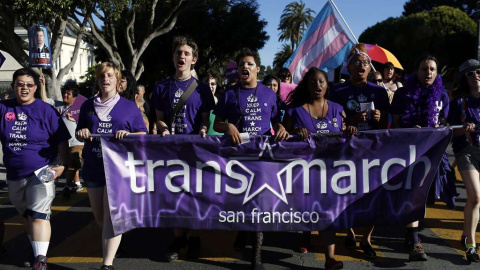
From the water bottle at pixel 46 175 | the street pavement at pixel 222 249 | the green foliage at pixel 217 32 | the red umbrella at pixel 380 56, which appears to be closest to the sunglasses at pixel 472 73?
the street pavement at pixel 222 249

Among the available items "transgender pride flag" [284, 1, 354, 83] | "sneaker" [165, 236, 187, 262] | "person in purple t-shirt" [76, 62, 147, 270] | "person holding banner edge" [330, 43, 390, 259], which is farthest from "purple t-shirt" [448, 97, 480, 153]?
"transgender pride flag" [284, 1, 354, 83]

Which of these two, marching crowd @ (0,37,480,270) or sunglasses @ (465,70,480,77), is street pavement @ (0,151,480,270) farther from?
sunglasses @ (465,70,480,77)

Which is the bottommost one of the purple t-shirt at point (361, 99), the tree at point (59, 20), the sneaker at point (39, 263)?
the sneaker at point (39, 263)

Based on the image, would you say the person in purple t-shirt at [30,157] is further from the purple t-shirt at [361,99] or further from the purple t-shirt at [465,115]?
the purple t-shirt at [465,115]

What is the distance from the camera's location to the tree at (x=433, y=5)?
63.2 m

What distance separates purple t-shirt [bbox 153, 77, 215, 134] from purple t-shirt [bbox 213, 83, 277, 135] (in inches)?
11.1

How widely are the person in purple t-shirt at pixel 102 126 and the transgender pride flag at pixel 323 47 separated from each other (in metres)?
5.06

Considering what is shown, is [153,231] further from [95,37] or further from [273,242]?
[95,37]

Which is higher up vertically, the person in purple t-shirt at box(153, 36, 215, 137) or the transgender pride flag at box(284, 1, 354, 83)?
the transgender pride flag at box(284, 1, 354, 83)

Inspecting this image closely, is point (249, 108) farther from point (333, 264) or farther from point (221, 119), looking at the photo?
point (333, 264)

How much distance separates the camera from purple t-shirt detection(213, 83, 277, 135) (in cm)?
439

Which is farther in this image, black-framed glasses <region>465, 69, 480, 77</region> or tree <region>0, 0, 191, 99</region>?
tree <region>0, 0, 191, 99</region>

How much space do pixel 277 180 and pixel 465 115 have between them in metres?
1.93

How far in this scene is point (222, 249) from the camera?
194 inches
